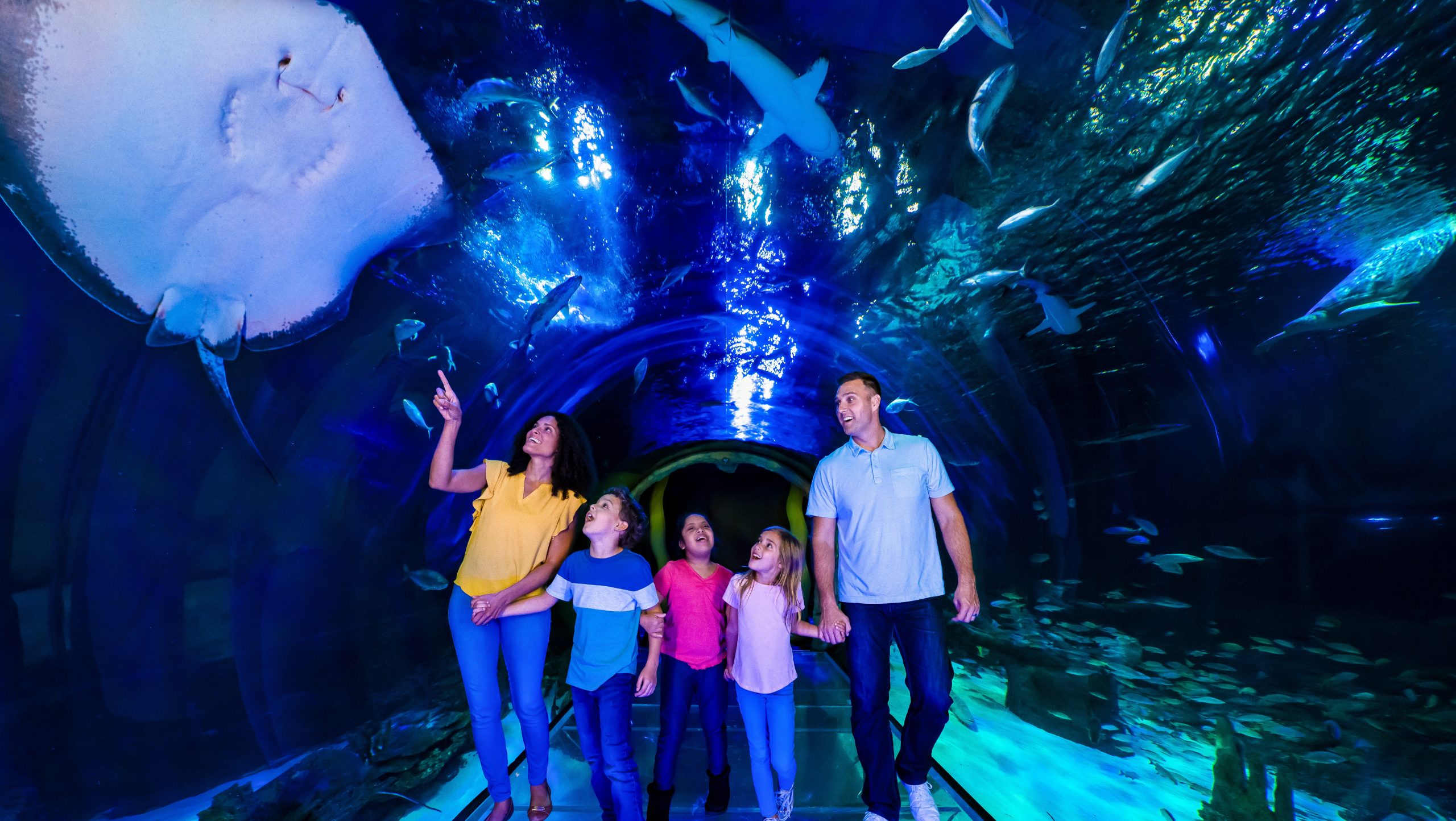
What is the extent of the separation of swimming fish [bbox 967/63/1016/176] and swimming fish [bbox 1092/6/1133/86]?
Result: 31 cm

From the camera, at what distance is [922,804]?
2799 mm

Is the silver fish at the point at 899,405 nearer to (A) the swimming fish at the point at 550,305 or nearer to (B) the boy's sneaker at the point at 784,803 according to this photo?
(A) the swimming fish at the point at 550,305

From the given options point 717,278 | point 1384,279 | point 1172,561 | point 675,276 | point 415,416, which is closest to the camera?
point 1384,279

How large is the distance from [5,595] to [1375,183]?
492 centimetres

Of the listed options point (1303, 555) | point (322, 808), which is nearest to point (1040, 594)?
point (1303, 555)

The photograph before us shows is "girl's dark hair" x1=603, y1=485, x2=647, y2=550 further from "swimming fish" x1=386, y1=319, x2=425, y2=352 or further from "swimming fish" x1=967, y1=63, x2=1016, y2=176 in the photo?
"swimming fish" x1=967, y1=63, x2=1016, y2=176

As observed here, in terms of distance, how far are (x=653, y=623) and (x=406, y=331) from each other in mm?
2261

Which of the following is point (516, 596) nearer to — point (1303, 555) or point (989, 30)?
point (989, 30)

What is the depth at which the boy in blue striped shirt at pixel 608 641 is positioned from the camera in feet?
8.87

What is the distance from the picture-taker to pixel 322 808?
282cm

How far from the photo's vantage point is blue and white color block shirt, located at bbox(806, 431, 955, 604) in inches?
108

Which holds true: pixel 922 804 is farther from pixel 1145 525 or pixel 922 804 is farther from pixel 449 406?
pixel 449 406

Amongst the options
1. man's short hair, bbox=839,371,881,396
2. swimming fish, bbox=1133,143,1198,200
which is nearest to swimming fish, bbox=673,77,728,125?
man's short hair, bbox=839,371,881,396

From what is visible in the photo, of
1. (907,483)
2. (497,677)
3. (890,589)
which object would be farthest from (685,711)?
(907,483)
